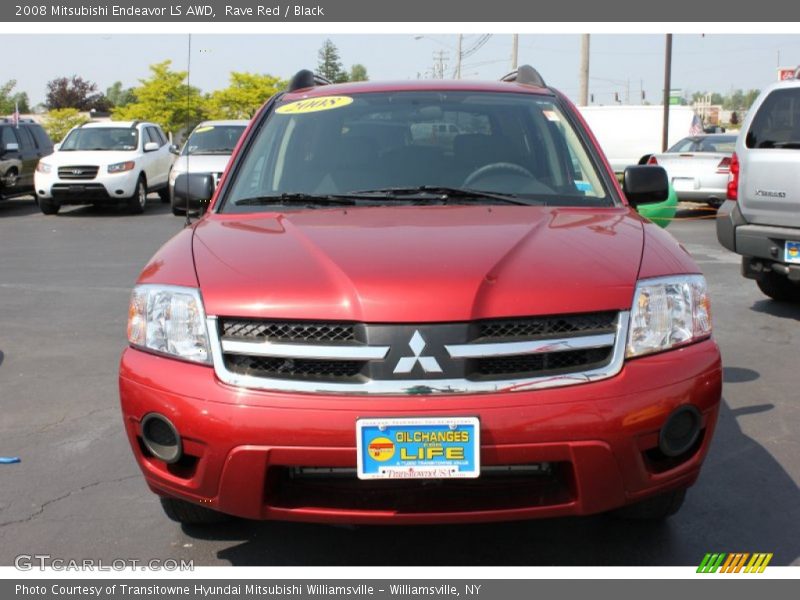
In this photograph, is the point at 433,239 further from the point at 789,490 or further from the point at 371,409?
the point at 789,490

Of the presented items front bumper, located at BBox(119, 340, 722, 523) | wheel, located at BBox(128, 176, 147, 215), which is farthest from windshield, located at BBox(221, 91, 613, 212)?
wheel, located at BBox(128, 176, 147, 215)

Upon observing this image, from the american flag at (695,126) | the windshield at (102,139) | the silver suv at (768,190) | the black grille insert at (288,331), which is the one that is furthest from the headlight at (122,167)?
the american flag at (695,126)

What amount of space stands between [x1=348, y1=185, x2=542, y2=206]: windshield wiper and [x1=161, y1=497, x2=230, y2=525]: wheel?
1.37 m

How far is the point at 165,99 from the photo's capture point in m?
40.2

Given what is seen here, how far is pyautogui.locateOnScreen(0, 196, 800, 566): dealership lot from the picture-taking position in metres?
3.38

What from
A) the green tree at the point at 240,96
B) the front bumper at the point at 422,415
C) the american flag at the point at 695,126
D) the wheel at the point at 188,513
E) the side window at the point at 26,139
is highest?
the green tree at the point at 240,96

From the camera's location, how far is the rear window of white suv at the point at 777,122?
7574mm

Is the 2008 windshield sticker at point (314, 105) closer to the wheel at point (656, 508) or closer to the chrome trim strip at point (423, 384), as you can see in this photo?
the chrome trim strip at point (423, 384)

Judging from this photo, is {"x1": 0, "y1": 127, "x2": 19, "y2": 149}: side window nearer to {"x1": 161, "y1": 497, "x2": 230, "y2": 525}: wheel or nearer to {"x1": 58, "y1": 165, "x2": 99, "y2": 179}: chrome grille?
{"x1": 58, "y1": 165, "x2": 99, "y2": 179}: chrome grille

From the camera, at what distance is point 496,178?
4016mm

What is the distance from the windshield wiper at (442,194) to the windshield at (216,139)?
14.0 metres

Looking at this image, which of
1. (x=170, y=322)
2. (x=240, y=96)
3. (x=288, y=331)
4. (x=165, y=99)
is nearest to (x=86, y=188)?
→ (x=170, y=322)
